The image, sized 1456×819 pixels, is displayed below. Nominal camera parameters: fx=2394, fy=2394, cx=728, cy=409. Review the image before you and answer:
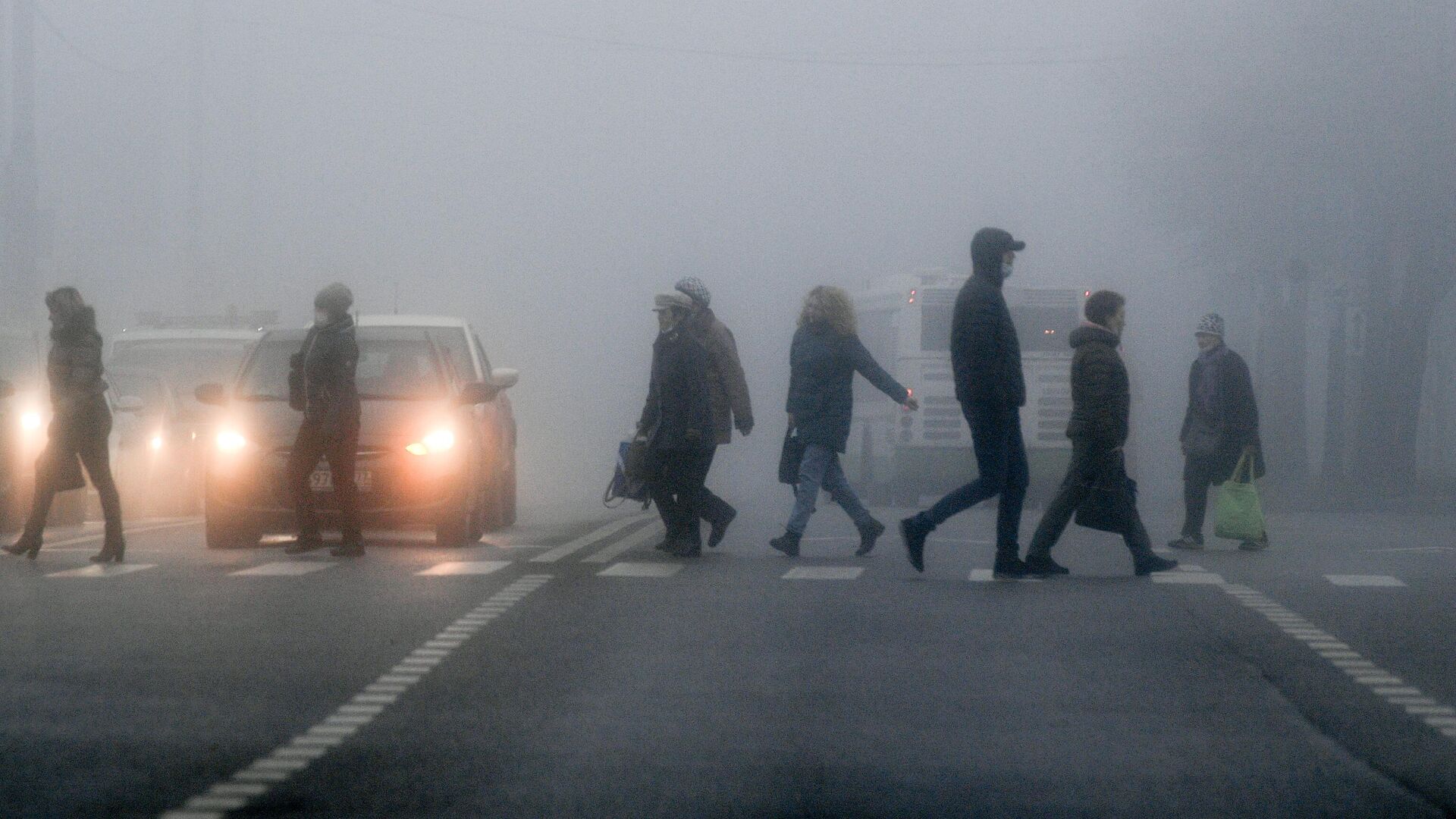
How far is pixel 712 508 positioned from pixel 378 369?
2.96 m

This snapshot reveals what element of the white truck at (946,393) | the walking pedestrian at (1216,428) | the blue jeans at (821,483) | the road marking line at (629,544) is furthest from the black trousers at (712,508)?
the white truck at (946,393)

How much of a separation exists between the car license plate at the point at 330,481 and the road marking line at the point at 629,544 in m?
1.58

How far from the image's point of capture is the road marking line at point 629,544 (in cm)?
1407

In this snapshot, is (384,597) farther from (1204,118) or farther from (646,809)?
(1204,118)

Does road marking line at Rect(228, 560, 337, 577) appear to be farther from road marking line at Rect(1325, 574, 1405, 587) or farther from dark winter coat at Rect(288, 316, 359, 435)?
road marking line at Rect(1325, 574, 1405, 587)

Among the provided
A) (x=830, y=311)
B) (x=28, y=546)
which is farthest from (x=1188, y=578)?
(x=28, y=546)

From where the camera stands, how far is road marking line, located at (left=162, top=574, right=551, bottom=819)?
5879 millimetres

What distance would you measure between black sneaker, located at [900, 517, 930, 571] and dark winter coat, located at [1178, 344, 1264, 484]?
4.39m

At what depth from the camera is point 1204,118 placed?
127 feet

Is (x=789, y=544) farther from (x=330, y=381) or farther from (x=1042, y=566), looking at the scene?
(x=330, y=381)

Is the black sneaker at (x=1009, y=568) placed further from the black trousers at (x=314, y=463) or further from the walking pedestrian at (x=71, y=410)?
the walking pedestrian at (x=71, y=410)

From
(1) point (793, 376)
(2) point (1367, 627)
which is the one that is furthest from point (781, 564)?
(2) point (1367, 627)

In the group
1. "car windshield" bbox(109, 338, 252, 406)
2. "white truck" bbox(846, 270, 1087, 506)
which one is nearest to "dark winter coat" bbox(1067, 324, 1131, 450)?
"car windshield" bbox(109, 338, 252, 406)

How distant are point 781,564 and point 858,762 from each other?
22.8 ft
